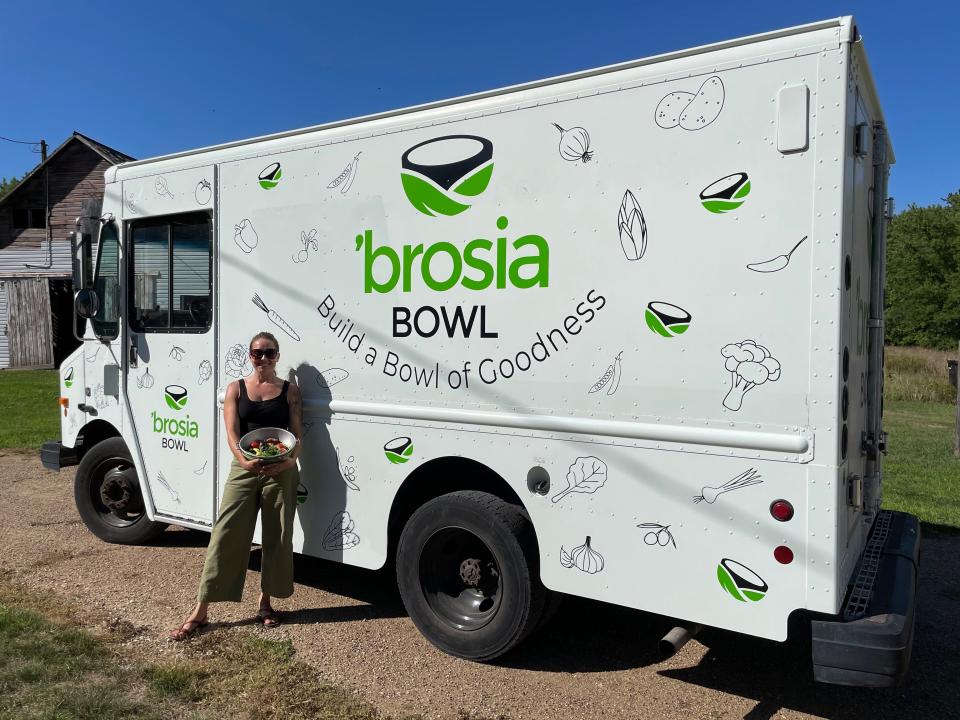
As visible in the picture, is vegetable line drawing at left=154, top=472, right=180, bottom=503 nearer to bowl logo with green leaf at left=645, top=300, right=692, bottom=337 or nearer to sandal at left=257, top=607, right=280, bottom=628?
sandal at left=257, top=607, right=280, bottom=628

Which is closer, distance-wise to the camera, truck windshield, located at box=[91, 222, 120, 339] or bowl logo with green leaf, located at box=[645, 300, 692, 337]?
bowl logo with green leaf, located at box=[645, 300, 692, 337]

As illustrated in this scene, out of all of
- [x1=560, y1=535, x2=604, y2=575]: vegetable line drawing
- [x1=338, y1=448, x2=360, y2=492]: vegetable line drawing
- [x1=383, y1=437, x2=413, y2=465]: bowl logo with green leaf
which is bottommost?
[x1=560, y1=535, x2=604, y2=575]: vegetable line drawing

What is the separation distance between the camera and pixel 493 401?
4008 millimetres

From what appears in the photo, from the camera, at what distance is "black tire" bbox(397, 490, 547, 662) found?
395 centimetres

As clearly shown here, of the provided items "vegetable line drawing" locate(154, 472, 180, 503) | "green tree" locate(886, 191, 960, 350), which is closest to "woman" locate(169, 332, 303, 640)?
"vegetable line drawing" locate(154, 472, 180, 503)

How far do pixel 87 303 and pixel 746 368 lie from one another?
4772 millimetres

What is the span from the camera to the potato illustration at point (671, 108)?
137 inches

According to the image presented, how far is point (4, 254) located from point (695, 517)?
26808 millimetres

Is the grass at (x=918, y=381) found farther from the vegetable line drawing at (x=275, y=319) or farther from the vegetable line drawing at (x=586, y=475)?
the vegetable line drawing at (x=275, y=319)

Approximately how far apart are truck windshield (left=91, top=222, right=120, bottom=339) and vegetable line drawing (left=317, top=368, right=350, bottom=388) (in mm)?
2086

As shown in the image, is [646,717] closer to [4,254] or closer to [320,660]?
[320,660]

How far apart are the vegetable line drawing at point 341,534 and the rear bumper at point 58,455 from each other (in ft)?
9.58

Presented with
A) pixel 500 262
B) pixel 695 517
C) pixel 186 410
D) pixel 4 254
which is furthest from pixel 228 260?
pixel 4 254

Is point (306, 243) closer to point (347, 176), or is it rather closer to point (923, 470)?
point (347, 176)
